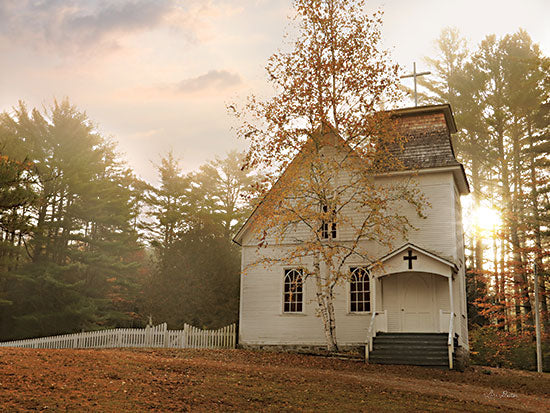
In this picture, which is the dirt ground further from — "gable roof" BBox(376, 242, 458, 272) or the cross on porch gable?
the cross on porch gable

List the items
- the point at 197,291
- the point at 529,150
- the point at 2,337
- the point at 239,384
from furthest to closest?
the point at 529,150 < the point at 2,337 < the point at 197,291 < the point at 239,384

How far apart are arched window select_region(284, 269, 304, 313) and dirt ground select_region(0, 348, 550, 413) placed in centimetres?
648

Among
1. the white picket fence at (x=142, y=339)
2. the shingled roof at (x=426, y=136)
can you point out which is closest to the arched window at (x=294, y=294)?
the white picket fence at (x=142, y=339)

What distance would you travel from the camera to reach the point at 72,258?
2750cm

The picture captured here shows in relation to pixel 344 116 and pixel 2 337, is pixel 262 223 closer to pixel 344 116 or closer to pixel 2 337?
pixel 344 116

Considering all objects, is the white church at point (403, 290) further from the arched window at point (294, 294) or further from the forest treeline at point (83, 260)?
the forest treeline at point (83, 260)

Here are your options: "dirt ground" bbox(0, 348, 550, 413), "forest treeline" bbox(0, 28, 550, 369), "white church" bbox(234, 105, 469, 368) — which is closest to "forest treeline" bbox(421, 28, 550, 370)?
"forest treeline" bbox(0, 28, 550, 369)

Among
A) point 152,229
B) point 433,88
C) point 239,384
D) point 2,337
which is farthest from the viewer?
point 152,229

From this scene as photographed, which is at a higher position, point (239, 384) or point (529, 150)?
point (529, 150)

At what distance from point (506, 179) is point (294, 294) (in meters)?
14.7

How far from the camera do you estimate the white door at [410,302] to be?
18188mm

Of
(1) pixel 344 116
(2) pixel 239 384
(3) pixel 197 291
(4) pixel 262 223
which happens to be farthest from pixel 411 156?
(2) pixel 239 384

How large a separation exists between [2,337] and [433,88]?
27772 millimetres

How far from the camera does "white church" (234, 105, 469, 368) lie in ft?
56.5
